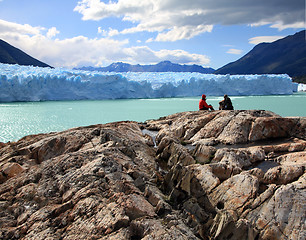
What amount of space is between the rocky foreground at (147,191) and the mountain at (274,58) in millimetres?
111491

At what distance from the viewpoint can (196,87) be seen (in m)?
38.0

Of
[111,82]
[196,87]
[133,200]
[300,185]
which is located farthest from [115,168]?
[196,87]

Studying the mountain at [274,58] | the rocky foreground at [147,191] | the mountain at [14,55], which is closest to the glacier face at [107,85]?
the rocky foreground at [147,191]

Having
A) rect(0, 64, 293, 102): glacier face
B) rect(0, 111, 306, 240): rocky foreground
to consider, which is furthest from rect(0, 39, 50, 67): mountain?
rect(0, 111, 306, 240): rocky foreground

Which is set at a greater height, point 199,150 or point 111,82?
point 111,82

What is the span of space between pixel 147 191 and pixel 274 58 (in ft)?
455

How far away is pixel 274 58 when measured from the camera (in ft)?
414

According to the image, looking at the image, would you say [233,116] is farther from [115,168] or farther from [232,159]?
[115,168]

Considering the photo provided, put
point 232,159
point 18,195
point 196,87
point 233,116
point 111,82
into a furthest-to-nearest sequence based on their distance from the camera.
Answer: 1. point 196,87
2. point 111,82
3. point 233,116
4. point 232,159
5. point 18,195

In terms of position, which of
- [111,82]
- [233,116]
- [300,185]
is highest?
[111,82]

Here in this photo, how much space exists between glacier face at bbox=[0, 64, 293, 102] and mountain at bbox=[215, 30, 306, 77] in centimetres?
7521

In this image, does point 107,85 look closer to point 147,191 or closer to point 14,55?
point 147,191

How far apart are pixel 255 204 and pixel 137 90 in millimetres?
31865

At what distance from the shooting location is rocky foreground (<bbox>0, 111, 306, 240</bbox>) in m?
4.04
